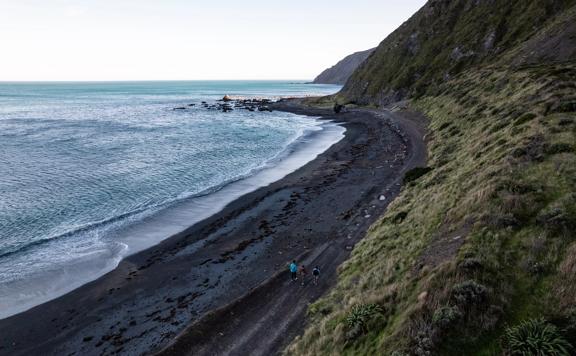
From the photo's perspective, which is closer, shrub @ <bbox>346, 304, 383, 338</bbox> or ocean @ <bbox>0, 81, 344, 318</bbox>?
shrub @ <bbox>346, 304, 383, 338</bbox>

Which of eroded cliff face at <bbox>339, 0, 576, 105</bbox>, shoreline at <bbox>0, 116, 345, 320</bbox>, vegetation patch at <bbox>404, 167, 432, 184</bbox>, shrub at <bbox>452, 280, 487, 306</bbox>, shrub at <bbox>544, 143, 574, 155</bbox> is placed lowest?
shoreline at <bbox>0, 116, 345, 320</bbox>

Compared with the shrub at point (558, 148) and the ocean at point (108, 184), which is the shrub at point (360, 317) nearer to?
the shrub at point (558, 148)

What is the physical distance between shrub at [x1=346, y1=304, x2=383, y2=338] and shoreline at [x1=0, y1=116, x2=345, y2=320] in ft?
64.5

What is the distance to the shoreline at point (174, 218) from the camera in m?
24.9

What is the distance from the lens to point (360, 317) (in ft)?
48.2

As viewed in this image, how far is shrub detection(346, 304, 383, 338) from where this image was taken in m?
14.2

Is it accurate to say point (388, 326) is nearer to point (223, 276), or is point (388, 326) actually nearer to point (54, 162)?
point (223, 276)

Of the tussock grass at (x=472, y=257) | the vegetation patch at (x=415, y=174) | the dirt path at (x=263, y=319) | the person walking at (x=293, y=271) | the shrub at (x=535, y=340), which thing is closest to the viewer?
the shrub at (x=535, y=340)

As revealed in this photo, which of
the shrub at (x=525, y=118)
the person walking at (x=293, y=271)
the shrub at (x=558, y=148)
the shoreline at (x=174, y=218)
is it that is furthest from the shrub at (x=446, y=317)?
the shrub at (x=525, y=118)

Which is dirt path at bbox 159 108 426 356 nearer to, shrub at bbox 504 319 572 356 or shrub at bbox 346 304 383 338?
shrub at bbox 346 304 383 338

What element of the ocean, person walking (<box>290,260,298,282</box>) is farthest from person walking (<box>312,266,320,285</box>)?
the ocean

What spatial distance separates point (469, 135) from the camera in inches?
1522

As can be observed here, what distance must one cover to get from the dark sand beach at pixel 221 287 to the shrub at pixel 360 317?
3834mm

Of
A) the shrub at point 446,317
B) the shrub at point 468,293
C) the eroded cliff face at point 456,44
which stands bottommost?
the shrub at point 446,317
